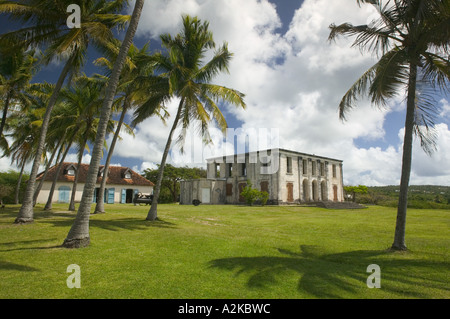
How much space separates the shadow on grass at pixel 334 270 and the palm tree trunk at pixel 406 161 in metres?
0.60

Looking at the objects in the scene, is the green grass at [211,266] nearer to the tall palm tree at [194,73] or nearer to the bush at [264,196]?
the tall palm tree at [194,73]

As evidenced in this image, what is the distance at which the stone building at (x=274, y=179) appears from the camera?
31.5 meters

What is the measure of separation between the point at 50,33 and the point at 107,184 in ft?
79.3

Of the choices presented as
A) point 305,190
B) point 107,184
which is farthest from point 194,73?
point 305,190

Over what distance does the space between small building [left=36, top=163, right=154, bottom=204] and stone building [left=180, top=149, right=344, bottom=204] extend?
641 cm

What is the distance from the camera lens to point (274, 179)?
3130cm

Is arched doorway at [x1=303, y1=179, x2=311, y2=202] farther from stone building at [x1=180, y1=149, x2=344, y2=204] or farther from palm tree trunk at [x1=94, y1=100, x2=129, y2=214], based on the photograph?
palm tree trunk at [x1=94, y1=100, x2=129, y2=214]

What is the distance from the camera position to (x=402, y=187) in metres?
7.30

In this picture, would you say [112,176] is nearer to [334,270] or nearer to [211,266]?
[211,266]
